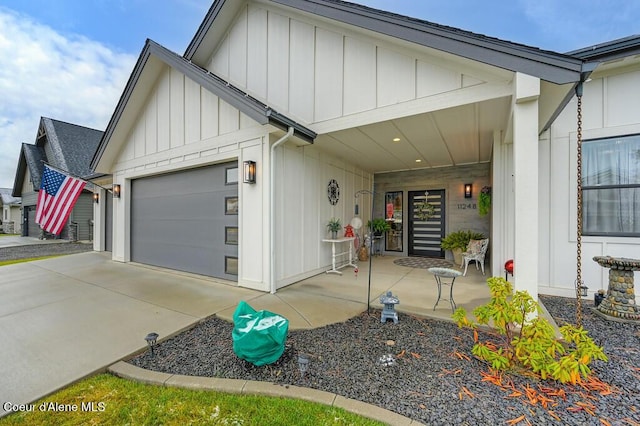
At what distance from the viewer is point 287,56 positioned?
17.1ft

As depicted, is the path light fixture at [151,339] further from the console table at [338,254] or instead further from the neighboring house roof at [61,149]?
the neighboring house roof at [61,149]

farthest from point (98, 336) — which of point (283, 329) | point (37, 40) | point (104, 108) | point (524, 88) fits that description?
point (104, 108)

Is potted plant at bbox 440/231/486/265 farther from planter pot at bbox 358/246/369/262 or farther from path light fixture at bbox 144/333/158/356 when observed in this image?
path light fixture at bbox 144/333/158/356

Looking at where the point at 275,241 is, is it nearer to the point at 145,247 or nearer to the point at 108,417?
the point at 108,417

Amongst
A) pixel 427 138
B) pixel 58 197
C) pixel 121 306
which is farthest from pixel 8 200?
pixel 427 138

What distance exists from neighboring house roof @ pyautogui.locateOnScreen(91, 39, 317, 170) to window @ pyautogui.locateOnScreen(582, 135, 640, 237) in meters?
4.62

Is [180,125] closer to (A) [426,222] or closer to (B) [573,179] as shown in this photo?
(A) [426,222]

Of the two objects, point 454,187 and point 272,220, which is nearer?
point 272,220

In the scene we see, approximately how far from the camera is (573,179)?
4.18m

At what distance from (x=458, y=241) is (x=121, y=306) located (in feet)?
24.9

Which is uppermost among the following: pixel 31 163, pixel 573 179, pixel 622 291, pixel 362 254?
pixel 31 163

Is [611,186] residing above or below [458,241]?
above

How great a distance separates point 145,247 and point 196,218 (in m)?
2.59

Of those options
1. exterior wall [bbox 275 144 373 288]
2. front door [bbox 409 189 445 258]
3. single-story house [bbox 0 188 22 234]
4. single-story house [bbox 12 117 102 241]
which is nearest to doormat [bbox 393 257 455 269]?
front door [bbox 409 189 445 258]
